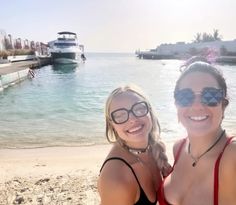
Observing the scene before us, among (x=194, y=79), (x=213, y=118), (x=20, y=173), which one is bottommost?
(x=20, y=173)

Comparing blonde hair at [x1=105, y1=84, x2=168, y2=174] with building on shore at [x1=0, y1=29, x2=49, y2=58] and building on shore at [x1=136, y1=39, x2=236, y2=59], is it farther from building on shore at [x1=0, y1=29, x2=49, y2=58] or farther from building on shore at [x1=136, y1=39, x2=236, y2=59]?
building on shore at [x1=136, y1=39, x2=236, y2=59]

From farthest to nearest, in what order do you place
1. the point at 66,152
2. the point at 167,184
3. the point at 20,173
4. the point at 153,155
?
the point at 66,152 < the point at 20,173 < the point at 153,155 < the point at 167,184

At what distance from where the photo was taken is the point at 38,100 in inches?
941

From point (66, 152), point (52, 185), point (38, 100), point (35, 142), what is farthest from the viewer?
point (38, 100)

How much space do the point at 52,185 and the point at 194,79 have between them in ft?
16.2

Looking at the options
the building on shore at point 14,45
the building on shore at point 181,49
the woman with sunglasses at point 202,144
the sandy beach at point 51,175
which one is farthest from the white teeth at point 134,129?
the building on shore at point 181,49

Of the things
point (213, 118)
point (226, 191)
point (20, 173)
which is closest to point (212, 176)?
point (226, 191)

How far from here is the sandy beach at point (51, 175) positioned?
5848 millimetres

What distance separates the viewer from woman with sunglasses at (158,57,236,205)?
1.93 m

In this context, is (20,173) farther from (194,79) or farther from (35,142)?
(194,79)

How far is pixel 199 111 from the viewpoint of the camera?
213 cm

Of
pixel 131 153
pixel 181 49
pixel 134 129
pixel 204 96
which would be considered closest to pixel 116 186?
pixel 131 153

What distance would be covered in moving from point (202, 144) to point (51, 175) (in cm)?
564

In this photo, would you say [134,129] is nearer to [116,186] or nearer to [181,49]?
[116,186]
